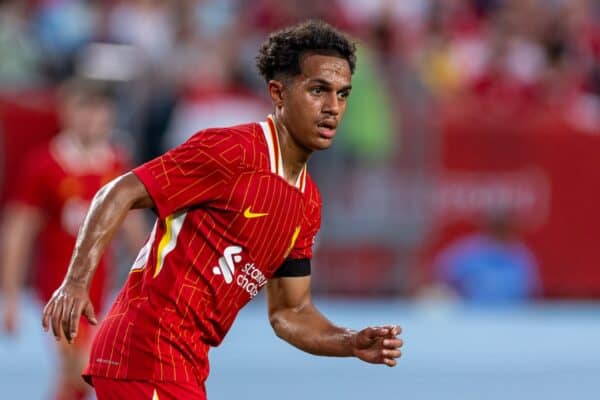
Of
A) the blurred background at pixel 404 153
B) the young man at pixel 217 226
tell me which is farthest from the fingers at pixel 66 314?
the blurred background at pixel 404 153

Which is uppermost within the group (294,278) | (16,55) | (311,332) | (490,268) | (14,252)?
(16,55)

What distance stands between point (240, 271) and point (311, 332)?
47cm

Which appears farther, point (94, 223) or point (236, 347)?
point (236, 347)

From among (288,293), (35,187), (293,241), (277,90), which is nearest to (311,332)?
(288,293)

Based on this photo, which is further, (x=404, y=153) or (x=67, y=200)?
(x=404, y=153)

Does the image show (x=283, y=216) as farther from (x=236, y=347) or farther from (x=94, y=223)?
(x=236, y=347)

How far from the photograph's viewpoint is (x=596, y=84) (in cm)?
1469

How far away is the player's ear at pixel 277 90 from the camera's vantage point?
5.18m

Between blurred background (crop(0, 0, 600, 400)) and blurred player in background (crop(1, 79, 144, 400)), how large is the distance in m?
1.70

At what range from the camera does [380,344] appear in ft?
16.4

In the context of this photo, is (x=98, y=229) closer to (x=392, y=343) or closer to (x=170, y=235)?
(x=170, y=235)

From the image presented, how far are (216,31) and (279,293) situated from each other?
7165mm

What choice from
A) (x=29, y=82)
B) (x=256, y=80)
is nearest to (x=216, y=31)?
(x=256, y=80)

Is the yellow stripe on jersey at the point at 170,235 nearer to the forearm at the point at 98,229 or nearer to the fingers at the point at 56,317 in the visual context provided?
the forearm at the point at 98,229
